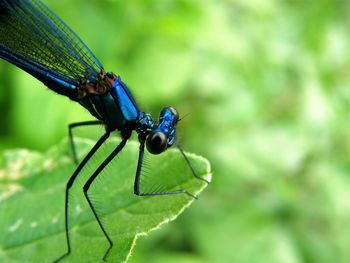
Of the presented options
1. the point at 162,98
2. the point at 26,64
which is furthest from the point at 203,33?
the point at 26,64

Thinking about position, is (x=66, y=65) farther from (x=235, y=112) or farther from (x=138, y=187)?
(x=235, y=112)

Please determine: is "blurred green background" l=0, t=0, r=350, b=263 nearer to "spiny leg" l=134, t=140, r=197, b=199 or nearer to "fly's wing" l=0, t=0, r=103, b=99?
"fly's wing" l=0, t=0, r=103, b=99

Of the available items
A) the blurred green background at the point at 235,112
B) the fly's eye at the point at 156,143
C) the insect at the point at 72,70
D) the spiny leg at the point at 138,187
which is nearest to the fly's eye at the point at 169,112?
the insect at the point at 72,70

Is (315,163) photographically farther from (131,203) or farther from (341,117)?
(131,203)

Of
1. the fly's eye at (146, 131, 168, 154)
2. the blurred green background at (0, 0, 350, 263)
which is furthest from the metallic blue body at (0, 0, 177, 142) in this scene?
the blurred green background at (0, 0, 350, 263)

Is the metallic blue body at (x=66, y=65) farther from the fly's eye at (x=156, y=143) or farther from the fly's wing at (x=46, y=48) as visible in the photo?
the fly's eye at (x=156, y=143)

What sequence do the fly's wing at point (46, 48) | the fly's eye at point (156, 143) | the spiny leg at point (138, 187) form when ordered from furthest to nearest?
the fly's wing at point (46, 48), the fly's eye at point (156, 143), the spiny leg at point (138, 187)
